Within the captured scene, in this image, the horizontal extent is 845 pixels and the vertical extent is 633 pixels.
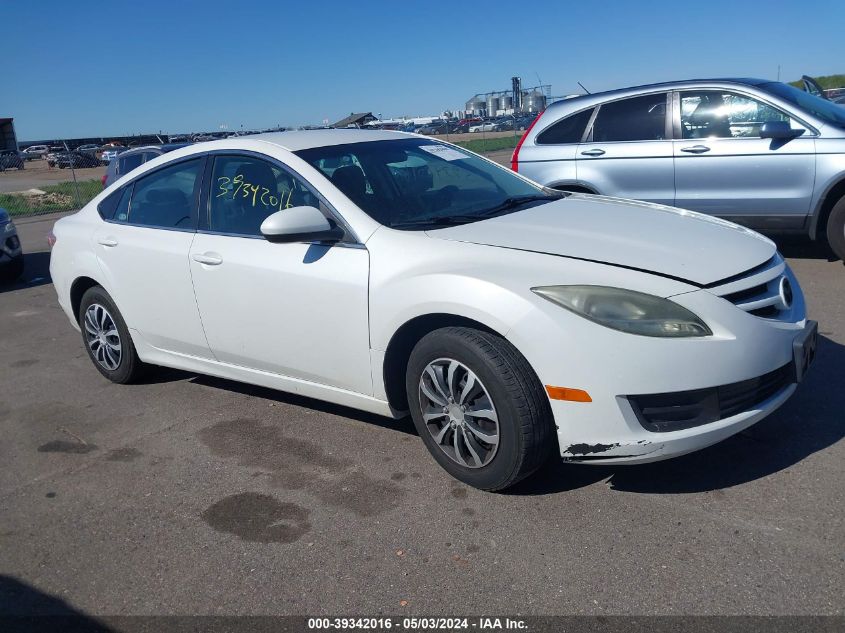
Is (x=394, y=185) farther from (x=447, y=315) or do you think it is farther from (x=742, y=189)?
(x=742, y=189)

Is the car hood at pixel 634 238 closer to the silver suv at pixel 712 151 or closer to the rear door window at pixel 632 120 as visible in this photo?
the silver suv at pixel 712 151

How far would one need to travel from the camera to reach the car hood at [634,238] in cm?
329

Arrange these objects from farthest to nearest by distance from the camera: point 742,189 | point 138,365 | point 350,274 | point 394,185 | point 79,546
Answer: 1. point 742,189
2. point 138,365
3. point 394,185
4. point 350,274
5. point 79,546

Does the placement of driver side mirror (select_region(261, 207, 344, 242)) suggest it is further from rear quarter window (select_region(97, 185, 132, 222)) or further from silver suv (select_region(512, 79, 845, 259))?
silver suv (select_region(512, 79, 845, 259))

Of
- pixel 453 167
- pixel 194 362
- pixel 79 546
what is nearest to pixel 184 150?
pixel 194 362

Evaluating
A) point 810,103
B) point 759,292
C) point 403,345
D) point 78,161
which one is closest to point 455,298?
point 403,345

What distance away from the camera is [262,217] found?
4.25 metres

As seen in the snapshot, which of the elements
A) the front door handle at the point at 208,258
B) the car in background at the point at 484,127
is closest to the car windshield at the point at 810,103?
the front door handle at the point at 208,258

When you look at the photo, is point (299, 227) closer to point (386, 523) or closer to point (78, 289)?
point (386, 523)

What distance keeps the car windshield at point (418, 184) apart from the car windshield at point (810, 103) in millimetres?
3508

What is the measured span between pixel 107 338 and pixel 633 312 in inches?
146

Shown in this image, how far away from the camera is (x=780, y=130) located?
22.3ft

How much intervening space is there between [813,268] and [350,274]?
515 centimetres

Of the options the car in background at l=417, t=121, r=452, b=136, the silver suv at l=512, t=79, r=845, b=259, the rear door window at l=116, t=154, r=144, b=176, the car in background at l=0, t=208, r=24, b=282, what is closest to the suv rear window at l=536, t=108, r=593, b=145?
the silver suv at l=512, t=79, r=845, b=259
